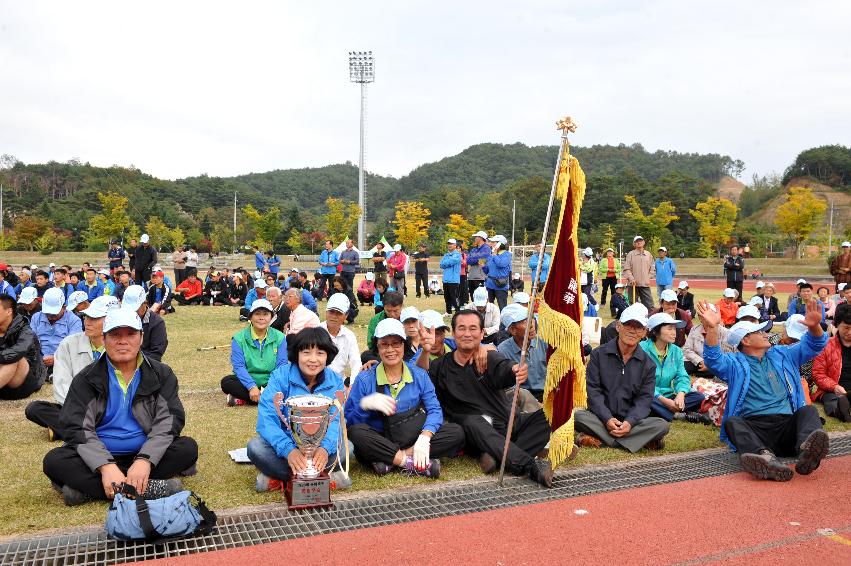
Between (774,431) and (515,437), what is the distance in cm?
223

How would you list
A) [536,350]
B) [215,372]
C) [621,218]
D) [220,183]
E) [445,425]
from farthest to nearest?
[220,183], [621,218], [215,372], [536,350], [445,425]

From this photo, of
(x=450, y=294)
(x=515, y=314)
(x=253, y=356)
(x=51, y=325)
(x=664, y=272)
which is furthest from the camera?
(x=450, y=294)

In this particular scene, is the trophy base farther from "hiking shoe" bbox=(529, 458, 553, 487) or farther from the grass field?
"hiking shoe" bbox=(529, 458, 553, 487)

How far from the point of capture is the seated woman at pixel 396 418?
5277 mm

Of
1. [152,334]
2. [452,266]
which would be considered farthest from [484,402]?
[452,266]

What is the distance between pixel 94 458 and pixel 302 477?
1.36 metres

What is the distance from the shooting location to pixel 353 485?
5.06 metres

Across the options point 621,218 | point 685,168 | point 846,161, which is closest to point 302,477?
point 621,218

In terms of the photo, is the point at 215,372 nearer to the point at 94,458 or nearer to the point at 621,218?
the point at 94,458

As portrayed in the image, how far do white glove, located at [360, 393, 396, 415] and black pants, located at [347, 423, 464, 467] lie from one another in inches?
7.0

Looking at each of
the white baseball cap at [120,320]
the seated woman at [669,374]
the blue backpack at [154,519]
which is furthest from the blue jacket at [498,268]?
the blue backpack at [154,519]

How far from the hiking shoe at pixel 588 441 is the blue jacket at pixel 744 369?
107 cm

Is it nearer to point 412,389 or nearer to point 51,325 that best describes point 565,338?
point 412,389

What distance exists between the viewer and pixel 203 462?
216 inches
